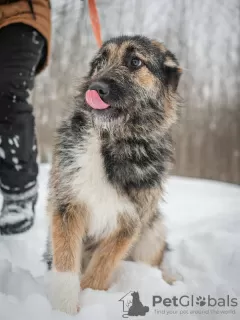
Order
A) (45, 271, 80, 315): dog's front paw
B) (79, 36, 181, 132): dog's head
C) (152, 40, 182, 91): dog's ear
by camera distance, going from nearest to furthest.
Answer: (45, 271, 80, 315): dog's front paw, (79, 36, 181, 132): dog's head, (152, 40, 182, 91): dog's ear

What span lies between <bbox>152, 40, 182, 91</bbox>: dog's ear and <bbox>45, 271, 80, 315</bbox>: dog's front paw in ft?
3.76

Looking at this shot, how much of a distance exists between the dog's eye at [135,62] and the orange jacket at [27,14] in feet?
2.10

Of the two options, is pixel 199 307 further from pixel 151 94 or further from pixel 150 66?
pixel 150 66

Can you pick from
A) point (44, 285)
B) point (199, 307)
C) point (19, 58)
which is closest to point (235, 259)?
point (199, 307)

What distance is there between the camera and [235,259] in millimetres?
1780

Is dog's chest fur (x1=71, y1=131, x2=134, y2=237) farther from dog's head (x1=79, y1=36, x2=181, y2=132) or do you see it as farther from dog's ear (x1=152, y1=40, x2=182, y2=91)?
dog's ear (x1=152, y1=40, x2=182, y2=91)

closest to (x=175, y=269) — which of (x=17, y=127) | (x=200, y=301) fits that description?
(x=200, y=301)

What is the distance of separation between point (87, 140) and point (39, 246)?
0.79m

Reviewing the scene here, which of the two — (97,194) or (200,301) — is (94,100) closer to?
(97,194)

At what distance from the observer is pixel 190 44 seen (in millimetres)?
2176

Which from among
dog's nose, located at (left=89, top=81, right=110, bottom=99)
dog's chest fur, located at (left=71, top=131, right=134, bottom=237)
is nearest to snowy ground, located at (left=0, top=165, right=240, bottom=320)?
dog's chest fur, located at (left=71, top=131, right=134, bottom=237)

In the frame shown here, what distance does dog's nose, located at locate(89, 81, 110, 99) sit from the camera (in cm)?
159

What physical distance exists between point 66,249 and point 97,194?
0.95 feet

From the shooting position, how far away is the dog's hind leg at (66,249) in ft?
5.18
